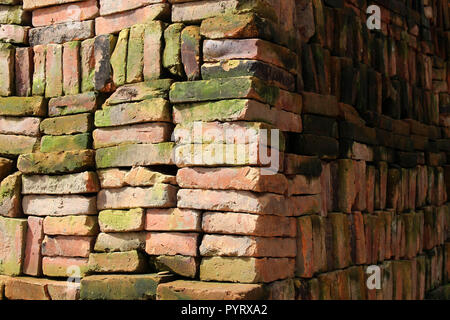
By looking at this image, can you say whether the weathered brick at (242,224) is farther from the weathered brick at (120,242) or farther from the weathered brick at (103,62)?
the weathered brick at (103,62)

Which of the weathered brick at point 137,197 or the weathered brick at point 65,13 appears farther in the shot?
the weathered brick at point 65,13

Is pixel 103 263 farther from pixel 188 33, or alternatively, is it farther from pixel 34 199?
pixel 188 33

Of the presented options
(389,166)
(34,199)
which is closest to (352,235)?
(389,166)

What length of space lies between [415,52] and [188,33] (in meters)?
4.05

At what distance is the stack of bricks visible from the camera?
18.1 ft

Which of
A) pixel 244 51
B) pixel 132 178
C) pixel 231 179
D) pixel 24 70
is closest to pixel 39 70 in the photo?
pixel 24 70

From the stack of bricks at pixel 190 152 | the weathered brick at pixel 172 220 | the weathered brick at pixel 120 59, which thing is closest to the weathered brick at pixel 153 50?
the stack of bricks at pixel 190 152

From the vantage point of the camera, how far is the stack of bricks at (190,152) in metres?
5.53

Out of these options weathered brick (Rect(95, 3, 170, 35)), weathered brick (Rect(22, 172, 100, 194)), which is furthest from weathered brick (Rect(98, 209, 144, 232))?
weathered brick (Rect(95, 3, 170, 35))

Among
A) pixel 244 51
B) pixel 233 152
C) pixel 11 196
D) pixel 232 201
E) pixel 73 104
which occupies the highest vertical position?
pixel 244 51

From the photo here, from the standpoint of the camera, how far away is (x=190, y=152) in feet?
18.5

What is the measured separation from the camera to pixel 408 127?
8.45m

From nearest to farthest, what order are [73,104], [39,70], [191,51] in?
[191,51], [73,104], [39,70]

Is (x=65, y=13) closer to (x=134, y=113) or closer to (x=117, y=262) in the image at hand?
(x=134, y=113)
